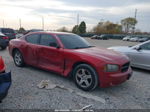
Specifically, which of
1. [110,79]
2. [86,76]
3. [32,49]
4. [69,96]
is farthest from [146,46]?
[32,49]

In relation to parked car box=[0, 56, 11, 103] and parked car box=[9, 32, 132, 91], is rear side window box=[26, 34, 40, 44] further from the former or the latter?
parked car box=[0, 56, 11, 103]

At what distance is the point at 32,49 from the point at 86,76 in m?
2.26

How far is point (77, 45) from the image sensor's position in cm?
431

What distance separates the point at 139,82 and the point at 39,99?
3106 mm

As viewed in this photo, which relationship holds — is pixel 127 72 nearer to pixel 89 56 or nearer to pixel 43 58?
pixel 89 56

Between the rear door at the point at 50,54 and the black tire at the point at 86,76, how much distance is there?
55 cm

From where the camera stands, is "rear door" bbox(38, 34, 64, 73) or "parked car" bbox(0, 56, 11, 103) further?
"rear door" bbox(38, 34, 64, 73)

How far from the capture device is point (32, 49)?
4781mm

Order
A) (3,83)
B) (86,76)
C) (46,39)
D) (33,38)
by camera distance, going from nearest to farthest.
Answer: (3,83) < (86,76) < (46,39) < (33,38)

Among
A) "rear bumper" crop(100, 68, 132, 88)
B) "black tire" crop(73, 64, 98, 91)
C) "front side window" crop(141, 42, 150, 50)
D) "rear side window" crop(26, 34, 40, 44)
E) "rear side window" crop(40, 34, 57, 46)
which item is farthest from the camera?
"front side window" crop(141, 42, 150, 50)

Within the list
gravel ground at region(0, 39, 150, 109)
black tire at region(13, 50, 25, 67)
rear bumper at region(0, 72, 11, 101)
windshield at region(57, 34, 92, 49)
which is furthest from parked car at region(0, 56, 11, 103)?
black tire at region(13, 50, 25, 67)

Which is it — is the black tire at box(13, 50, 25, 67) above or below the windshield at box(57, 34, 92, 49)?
below

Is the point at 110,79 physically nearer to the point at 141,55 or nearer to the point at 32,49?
the point at 141,55

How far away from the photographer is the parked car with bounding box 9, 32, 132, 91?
11.0ft
